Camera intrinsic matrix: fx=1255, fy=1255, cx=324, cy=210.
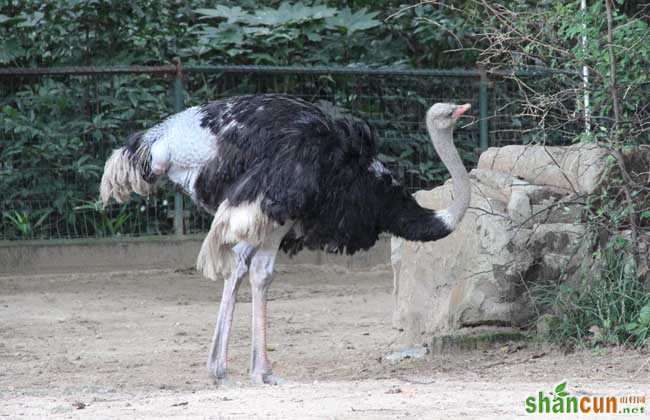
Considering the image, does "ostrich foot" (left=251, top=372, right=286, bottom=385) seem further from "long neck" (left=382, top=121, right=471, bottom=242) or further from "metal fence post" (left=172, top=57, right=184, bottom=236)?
"metal fence post" (left=172, top=57, right=184, bottom=236)

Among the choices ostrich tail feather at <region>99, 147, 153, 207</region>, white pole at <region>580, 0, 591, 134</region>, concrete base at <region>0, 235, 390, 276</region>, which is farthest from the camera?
concrete base at <region>0, 235, 390, 276</region>

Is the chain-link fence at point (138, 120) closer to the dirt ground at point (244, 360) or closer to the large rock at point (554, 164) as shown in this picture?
the dirt ground at point (244, 360)

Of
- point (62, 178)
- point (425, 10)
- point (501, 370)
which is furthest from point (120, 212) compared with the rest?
point (501, 370)

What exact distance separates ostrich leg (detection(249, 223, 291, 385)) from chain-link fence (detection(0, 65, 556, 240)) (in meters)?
3.51

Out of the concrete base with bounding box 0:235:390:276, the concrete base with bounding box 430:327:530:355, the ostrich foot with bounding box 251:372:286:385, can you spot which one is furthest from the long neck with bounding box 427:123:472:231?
the concrete base with bounding box 0:235:390:276

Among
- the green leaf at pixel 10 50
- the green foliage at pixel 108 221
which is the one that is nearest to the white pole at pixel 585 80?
the green foliage at pixel 108 221

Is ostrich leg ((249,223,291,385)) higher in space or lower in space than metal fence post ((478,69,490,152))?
lower

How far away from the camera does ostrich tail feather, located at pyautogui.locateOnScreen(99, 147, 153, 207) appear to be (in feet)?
22.0

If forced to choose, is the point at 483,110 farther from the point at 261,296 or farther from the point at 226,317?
the point at 226,317

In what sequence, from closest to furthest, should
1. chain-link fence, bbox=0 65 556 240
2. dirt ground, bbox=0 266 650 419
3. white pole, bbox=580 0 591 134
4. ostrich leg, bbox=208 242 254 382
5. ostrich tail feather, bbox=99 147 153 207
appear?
dirt ground, bbox=0 266 650 419
ostrich leg, bbox=208 242 254 382
white pole, bbox=580 0 591 134
ostrich tail feather, bbox=99 147 153 207
chain-link fence, bbox=0 65 556 240

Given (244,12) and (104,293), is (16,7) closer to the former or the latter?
(244,12)

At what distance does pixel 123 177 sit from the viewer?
6742 mm

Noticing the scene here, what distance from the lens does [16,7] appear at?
10336mm

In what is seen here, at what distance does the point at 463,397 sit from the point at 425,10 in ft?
22.0
